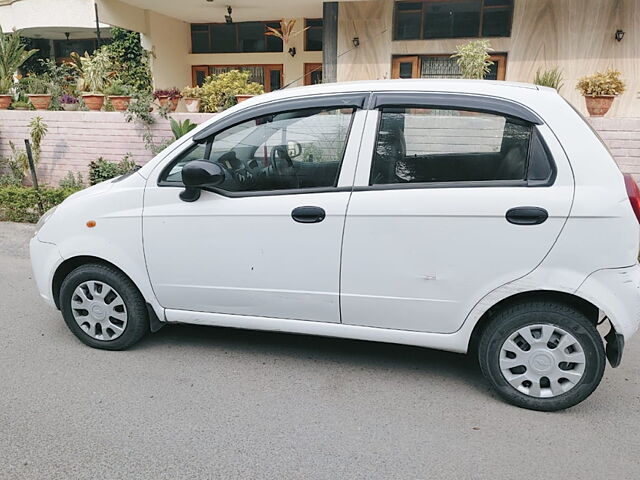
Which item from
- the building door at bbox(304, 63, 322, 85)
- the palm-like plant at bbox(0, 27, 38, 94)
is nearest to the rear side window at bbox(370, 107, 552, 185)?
the palm-like plant at bbox(0, 27, 38, 94)

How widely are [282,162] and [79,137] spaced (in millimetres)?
7346

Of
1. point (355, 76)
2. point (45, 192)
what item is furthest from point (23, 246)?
point (355, 76)

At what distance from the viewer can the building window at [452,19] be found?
1089cm

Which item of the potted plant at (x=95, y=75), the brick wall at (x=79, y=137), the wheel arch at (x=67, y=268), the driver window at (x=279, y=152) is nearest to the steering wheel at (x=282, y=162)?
the driver window at (x=279, y=152)

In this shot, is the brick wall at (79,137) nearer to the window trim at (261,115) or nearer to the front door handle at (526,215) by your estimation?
the window trim at (261,115)

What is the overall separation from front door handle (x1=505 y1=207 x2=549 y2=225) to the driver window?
104 cm

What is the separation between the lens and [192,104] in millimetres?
9555

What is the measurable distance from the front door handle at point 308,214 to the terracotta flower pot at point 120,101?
281 inches

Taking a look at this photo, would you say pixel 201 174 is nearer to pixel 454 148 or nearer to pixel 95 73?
pixel 454 148

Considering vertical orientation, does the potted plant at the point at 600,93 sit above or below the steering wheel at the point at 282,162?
above

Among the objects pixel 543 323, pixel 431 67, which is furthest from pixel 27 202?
pixel 431 67

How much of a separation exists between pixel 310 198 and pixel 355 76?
29.7 ft

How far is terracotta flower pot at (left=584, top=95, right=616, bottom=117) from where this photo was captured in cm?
776

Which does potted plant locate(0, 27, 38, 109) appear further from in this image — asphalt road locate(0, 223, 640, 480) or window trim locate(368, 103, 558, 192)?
window trim locate(368, 103, 558, 192)
